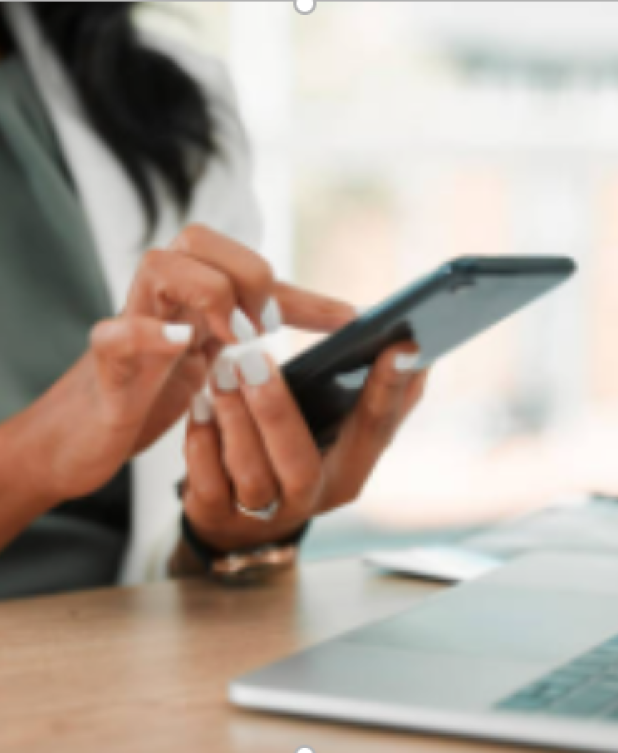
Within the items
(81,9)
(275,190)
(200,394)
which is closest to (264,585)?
(200,394)

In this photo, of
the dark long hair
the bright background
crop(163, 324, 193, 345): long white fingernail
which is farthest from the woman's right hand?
the bright background

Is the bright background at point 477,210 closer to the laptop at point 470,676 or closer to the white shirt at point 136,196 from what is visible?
the white shirt at point 136,196

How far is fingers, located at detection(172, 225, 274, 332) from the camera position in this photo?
65 centimetres

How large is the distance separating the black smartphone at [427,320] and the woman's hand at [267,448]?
1 centimetres

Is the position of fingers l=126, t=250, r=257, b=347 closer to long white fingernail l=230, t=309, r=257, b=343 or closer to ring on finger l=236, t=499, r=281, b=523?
long white fingernail l=230, t=309, r=257, b=343

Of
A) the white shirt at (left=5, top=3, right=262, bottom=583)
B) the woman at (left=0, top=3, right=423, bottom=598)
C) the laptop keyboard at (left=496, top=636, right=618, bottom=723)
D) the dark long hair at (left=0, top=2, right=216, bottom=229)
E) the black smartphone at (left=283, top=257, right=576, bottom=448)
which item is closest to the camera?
the laptop keyboard at (left=496, top=636, right=618, bottom=723)

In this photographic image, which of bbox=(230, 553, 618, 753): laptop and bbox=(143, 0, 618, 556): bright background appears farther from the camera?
bbox=(143, 0, 618, 556): bright background

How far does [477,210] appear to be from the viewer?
11.3 ft

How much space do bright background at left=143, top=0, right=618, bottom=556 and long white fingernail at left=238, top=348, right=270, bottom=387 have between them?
2497 mm

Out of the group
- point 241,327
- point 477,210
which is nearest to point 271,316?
point 241,327

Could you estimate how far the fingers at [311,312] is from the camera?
735 mm

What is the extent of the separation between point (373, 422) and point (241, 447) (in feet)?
0.29

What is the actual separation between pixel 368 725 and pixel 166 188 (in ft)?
2.45

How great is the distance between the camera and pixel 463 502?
11.3 ft
